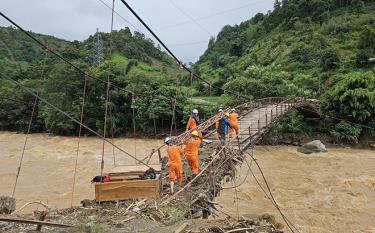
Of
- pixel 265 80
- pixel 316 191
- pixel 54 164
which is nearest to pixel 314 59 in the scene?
pixel 265 80

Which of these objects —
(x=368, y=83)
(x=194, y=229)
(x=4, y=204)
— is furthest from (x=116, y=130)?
(x=194, y=229)

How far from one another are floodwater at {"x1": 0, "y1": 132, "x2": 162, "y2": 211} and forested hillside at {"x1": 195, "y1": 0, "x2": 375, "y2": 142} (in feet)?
28.9

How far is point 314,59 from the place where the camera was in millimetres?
34531

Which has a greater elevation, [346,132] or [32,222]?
[346,132]

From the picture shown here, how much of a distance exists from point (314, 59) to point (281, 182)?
22939 millimetres

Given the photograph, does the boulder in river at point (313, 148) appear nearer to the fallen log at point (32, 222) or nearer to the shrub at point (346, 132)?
the shrub at point (346, 132)

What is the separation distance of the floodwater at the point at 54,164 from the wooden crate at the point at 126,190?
5.17 meters

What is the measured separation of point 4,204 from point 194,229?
11.4 feet

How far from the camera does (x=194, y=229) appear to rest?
17.4 feet

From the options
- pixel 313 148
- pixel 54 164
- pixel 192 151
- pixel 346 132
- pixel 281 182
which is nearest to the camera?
pixel 192 151

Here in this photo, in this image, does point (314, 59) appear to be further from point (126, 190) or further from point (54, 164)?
point (126, 190)

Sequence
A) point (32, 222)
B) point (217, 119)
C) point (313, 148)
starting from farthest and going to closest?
point (313, 148) → point (217, 119) → point (32, 222)

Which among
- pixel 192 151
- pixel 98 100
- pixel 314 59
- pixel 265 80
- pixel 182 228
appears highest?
pixel 314 59

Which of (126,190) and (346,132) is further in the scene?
(346,132)
